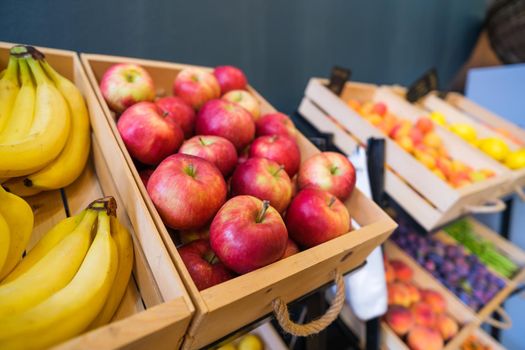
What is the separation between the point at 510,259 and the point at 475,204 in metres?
0.92

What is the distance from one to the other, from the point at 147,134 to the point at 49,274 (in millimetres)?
272

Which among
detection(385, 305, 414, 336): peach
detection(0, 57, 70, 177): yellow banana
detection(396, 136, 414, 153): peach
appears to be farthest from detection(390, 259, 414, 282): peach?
detection(0, 57, 70, 177): yellow banana

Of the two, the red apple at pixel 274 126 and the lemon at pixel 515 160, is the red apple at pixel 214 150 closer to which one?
the red apple at pixel 274 126

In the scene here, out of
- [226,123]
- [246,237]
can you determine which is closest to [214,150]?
[226,123]

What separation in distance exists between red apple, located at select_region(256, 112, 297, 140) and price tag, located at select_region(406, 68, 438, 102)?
3.37 feet

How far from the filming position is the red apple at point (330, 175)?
63 centimetres

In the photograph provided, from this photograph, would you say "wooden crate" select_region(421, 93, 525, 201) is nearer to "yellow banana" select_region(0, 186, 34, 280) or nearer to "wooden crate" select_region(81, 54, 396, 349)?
"wooden crate" select_region(81, 54, 396, 349)

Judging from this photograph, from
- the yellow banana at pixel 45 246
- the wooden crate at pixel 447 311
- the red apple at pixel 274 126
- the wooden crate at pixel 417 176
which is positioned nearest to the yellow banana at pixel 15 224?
the yellow banana at pixel 45 246

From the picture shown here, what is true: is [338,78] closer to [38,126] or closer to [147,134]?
[147,134]

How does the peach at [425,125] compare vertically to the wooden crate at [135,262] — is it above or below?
below

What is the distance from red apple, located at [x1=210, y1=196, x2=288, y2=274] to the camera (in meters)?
0.42

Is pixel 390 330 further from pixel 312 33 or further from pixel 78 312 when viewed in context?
pixel 312 33

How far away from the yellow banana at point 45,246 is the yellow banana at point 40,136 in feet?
0.37

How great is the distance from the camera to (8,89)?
56 centimetres
